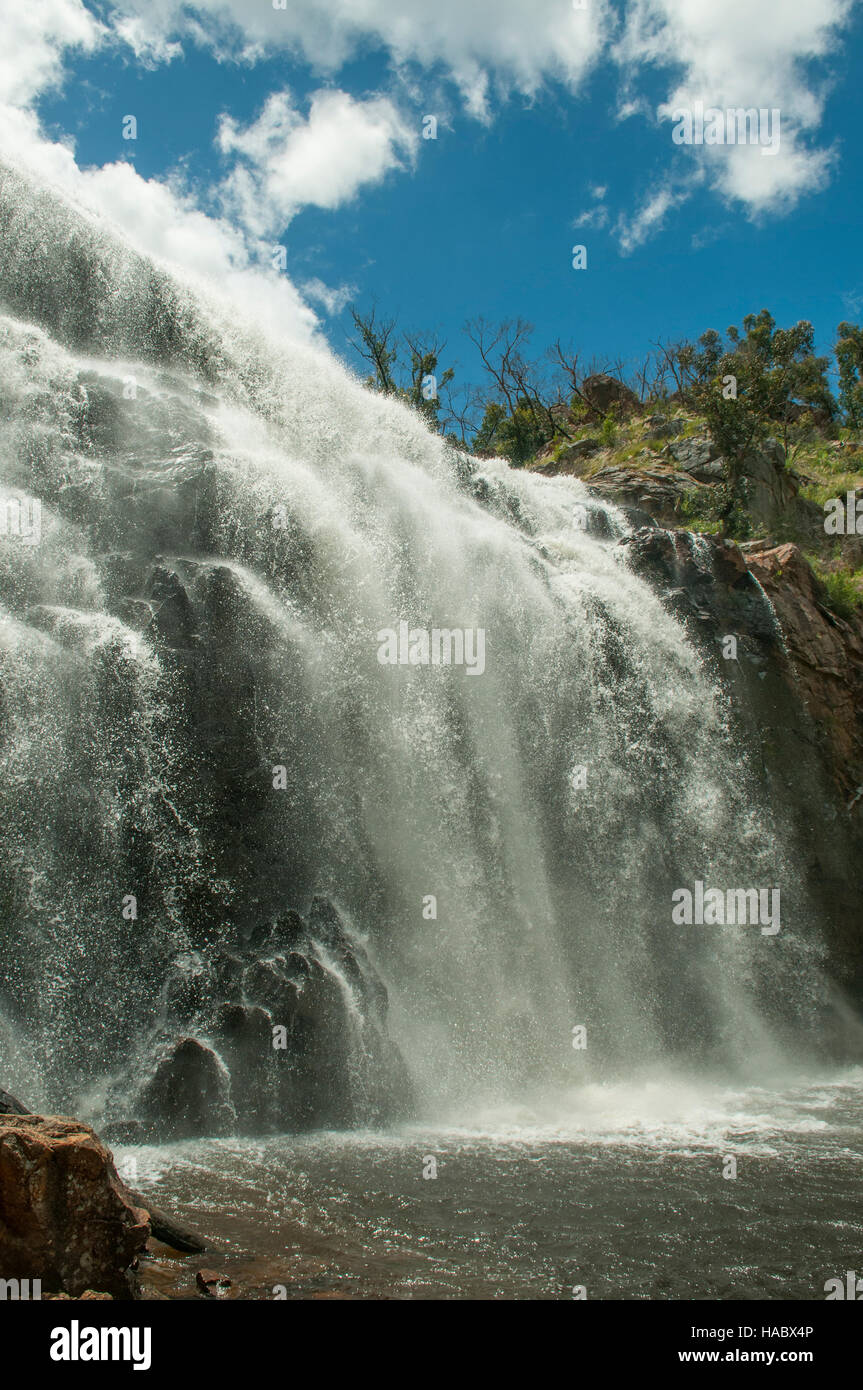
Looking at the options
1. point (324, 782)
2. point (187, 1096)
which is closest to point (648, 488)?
point (324, 782)

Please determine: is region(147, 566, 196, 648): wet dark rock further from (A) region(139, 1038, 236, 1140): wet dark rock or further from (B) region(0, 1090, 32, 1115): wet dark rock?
(B) region(0, 1090, 32, 1115): wet dark rock

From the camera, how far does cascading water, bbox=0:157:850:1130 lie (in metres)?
10.9

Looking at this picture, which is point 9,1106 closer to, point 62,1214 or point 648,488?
A: point 62,1214

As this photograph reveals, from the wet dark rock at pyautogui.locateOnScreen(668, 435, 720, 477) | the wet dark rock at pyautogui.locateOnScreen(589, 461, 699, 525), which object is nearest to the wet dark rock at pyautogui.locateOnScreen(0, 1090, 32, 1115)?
the wet dark rock at pyautogui.locateOnScreen(589, 461, 699, 525)

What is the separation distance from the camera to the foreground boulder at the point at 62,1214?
5.19 metres

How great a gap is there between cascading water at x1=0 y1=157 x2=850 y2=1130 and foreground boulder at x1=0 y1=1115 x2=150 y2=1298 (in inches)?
178

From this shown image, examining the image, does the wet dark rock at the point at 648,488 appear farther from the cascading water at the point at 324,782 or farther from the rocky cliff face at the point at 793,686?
the cascading water at the point at 324,782

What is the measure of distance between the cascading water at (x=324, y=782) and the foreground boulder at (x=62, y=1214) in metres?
4.51

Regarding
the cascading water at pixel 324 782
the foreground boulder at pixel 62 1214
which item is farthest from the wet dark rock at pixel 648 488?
the foreground boulder at pixel 62 1214

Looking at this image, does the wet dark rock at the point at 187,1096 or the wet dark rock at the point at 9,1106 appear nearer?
the wet dark rock at the point at 9,1106

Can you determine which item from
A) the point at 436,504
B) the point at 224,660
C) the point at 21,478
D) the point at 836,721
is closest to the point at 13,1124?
the point at 224,660

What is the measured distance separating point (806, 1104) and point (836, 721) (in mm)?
8615

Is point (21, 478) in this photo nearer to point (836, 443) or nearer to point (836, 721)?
point (836, 721)

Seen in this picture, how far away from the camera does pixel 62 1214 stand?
17.5 ft
